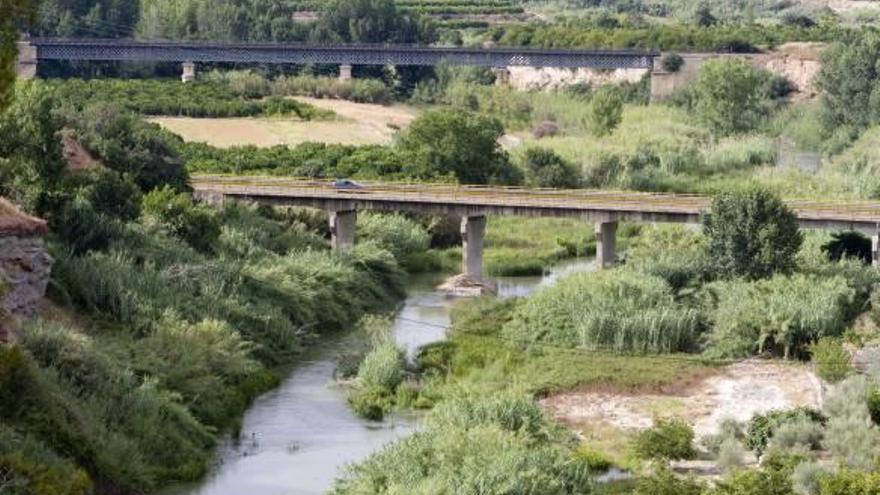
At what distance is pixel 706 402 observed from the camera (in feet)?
168

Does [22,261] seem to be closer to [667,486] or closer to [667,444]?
[667,444]

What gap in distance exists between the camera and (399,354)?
54969 mm

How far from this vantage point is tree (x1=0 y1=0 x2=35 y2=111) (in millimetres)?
39094

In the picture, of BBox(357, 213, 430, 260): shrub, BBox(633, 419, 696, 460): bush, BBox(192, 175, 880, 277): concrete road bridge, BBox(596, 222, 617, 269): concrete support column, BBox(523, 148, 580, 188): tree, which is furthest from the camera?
BBox(523, 148, 580, 188): tree

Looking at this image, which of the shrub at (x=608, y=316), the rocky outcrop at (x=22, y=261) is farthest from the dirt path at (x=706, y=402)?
the rocky outcrop at (x=22, y=261)

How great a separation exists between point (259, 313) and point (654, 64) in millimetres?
81113

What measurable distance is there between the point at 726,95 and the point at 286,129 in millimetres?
25514

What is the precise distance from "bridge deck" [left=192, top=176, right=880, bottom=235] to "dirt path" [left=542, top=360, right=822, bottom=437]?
1572 centimetres

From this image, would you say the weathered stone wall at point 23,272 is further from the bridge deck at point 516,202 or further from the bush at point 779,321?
the bridge deck at point 516,202

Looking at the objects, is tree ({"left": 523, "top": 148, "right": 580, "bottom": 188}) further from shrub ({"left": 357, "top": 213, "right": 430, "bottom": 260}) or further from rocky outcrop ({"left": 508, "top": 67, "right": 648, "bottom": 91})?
rocky outcrop ({"left": 508, "top": 67, "right": 648, "bottom": 91})

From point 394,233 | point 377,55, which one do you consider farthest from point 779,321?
point 377,55

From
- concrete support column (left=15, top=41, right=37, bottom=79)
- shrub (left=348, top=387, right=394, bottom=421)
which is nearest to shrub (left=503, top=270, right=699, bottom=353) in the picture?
shrub (left=348, top=387, right=394, bottom=421)

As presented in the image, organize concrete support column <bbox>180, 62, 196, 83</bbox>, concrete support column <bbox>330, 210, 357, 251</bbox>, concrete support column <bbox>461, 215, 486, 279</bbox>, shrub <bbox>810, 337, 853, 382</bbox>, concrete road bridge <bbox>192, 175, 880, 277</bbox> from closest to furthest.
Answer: shrub <bbox>810, 337, 853, 382</bbox>, concrete road bridge <bbox>192, 175, 880, 277</bbox>, concrete support column <bbox>461, 215, 486, 279</bbox>, concrete support column <bbox>330, 210, 357, 251</bbox>, concrete support column <bbox>180, 62, 196, 83</bbox>

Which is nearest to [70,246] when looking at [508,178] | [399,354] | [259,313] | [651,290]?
[259,313]
